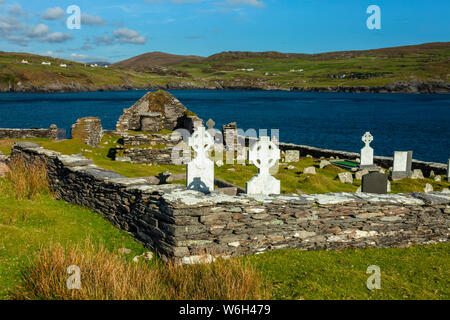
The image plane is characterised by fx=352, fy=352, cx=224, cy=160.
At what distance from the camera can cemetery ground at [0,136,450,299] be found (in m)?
5.29

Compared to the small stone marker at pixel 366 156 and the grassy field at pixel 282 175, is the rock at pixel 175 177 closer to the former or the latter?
the grassy field at pixel 282 175

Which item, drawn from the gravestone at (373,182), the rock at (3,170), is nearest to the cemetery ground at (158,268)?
the rock at (3,170)

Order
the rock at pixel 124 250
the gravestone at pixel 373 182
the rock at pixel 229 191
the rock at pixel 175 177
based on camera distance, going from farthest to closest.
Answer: the rock at pixel 175 177, the gravestone at pixel 373 182, the rock at pixel 229 191, the rock at pixel 124 250

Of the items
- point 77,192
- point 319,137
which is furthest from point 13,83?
point 77,192

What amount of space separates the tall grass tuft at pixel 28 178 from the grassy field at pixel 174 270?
143cm

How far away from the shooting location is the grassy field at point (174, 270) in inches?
208

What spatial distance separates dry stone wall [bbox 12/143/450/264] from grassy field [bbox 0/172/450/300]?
331mm

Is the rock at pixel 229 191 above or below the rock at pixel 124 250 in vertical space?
above

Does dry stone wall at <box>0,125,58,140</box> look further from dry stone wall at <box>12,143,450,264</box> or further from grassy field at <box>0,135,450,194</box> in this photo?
dry stone wall at <box>12,143,450,264</box>

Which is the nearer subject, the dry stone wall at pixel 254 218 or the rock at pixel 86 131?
the dry stone wall at pixel 254 218

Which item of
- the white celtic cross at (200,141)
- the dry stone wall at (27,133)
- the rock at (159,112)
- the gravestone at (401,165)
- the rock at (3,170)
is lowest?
the gravestone at (401,165)

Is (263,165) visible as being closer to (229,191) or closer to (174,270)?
(229,191)

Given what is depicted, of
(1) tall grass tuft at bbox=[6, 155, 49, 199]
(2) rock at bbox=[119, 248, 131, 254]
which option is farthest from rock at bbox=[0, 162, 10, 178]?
(2) rock at bbox=[119, 248, 131, 254]
